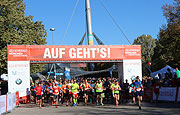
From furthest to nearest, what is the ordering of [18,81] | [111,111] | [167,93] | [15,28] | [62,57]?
[15,28] < [62,57] < [18,81] < [167,93] < [111,111]

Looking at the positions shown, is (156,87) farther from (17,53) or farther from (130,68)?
(17,53)

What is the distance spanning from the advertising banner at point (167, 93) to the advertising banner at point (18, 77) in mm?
10291

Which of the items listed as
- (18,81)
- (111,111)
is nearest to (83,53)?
(18,81)

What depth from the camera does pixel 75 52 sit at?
75.3 feet

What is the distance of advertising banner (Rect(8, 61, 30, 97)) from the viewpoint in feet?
71.8

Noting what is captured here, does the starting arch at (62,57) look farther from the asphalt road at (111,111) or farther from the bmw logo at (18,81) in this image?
the asphalt road at (111,111)

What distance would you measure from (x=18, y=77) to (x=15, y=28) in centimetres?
960

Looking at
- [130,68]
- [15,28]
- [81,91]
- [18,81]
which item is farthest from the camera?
[15,28]

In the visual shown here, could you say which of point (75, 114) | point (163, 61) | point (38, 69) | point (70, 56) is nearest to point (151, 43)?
point (163, 61)

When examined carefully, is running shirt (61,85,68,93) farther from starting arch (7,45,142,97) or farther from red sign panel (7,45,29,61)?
red sign panel (7,45,29,61)

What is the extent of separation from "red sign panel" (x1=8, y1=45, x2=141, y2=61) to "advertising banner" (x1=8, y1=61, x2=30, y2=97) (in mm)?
477

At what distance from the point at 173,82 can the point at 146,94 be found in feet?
9.73

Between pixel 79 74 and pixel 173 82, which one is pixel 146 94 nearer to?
pixel 173 82

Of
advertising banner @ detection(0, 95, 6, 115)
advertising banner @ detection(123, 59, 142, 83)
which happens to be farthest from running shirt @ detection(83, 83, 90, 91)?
advertising banner @ detection(0, 95, 6, 115)
